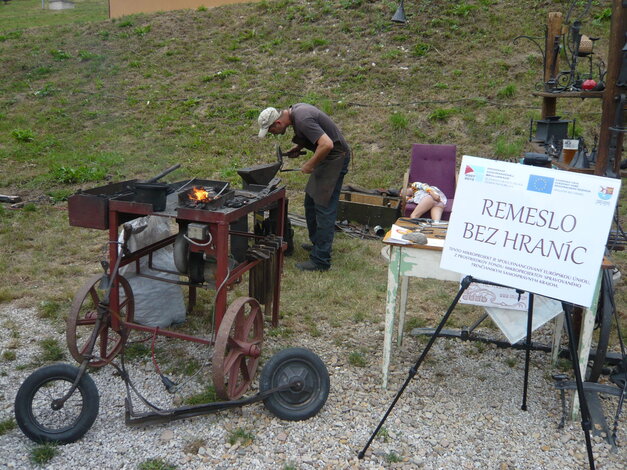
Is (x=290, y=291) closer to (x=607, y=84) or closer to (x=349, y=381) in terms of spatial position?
(x=349, y=381)

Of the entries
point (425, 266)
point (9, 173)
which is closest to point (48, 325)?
point (425, 266)

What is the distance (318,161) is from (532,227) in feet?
9.16

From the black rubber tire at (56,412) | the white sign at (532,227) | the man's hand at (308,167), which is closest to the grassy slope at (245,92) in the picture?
the man's hand at (308,167)

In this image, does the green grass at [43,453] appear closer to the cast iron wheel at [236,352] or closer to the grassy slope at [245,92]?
the cast iron wheel at [236,352]

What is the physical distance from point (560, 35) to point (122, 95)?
866cm

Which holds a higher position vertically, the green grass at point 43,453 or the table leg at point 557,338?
the table leg at point 557,338

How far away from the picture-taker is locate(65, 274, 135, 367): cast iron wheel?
11.2 feet

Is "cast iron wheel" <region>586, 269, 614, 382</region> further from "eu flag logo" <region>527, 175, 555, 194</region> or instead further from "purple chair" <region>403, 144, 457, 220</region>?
"purple chair" <region>403, 144, 457, 220</region>

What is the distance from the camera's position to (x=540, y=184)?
259cm

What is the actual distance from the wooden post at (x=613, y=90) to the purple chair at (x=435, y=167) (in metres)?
2.45

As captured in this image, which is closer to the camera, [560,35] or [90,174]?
[560,35]

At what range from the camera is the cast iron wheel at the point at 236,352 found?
3.04 metres

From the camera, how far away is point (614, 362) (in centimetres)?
378

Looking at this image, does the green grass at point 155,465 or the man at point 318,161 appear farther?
the man at point 318,161
